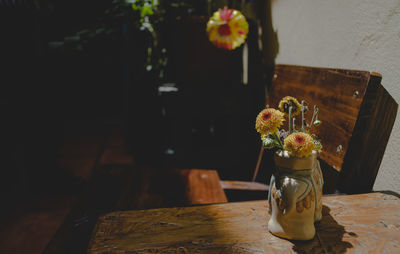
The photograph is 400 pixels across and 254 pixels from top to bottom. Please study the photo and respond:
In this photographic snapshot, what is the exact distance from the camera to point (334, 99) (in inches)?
34.4

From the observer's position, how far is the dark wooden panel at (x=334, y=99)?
786 mm

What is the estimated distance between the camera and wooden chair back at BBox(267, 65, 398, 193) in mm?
770

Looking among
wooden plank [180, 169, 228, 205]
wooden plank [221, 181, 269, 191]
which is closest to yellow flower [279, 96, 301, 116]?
wooden plank [180, 169, 228, 205]

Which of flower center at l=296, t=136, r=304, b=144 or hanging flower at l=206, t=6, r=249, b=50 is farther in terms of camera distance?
hanging flower at l=206, t=6, r=249, b=50

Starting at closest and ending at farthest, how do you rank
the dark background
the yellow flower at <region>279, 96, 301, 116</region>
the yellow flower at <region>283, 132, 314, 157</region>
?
the yellow flower at <region>283, 132, 314, 157</region> < the yellow flower at <region>279, 96, 301, 116</region> < the dark background

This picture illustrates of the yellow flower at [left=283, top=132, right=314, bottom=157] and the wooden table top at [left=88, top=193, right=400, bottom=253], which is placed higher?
the yellow flower at [left=283, top=132, right=314, bottom=157]

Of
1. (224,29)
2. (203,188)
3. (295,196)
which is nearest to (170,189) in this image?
(203,188)

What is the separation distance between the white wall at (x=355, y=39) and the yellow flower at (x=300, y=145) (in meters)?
0.42

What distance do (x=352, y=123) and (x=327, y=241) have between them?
0.37m

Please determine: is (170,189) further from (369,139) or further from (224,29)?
(224,29)

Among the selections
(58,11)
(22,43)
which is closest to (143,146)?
(22,43)

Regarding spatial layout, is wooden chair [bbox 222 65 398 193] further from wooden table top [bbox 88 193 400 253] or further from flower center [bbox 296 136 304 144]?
flower center [bbox 296 136 304 144]

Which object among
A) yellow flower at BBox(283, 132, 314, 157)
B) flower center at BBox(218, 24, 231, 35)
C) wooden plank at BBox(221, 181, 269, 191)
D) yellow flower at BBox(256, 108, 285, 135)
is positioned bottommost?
wooden plank at BBox(221, 181, 269, 191)

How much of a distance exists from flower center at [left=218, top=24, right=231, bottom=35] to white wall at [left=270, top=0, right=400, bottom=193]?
299mm
